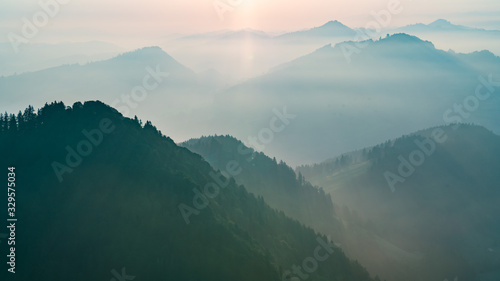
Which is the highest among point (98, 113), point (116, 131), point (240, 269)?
point (98, 113)

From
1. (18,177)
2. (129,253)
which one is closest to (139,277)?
(129,253)

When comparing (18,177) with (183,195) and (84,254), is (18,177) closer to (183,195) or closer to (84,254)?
(84,254)

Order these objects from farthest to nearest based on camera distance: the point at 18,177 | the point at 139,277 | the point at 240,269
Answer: the point at 18,177
the point at 240,269
the point at 139,277

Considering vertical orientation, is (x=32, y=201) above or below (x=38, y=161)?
below

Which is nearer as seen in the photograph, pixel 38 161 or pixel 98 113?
pixel 38 161

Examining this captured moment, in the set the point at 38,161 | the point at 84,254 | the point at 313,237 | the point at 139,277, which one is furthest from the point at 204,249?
the point at 313,237

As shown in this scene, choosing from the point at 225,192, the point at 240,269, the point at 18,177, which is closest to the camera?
the point at 240,269

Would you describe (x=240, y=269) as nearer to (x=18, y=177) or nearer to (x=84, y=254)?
(x=84, y=254)
